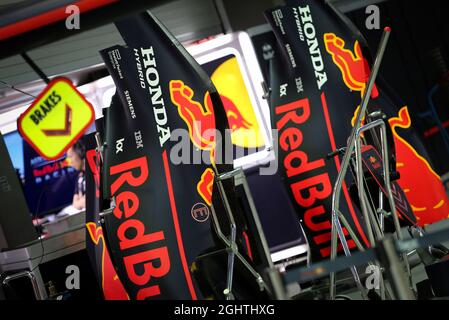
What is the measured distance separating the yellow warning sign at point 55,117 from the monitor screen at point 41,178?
12.6 ft

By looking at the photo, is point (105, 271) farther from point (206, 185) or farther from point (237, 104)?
point (237, 104)

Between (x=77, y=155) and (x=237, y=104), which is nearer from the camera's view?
(x=237, y=104)

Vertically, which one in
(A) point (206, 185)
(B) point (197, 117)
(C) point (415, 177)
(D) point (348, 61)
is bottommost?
(C) point (415, 177)

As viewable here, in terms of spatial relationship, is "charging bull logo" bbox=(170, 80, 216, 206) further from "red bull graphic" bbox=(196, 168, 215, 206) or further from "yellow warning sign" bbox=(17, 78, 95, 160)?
"yellow warning sign" bbox=(17, 78, 95, 160)

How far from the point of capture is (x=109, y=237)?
4148 mm

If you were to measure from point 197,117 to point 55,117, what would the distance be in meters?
0.96

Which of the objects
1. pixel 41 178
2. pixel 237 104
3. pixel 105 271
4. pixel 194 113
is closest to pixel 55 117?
pixel 194 113

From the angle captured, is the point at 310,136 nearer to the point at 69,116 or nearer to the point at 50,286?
the point at 69,116

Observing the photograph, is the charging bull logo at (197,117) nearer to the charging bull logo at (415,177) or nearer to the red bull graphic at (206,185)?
the red bull graphic at (206,185)

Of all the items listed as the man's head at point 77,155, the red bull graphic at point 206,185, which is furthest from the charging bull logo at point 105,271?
the man's head at point 77,155

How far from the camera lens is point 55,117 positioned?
4.40 metres

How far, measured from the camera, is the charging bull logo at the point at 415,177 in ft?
15.9
